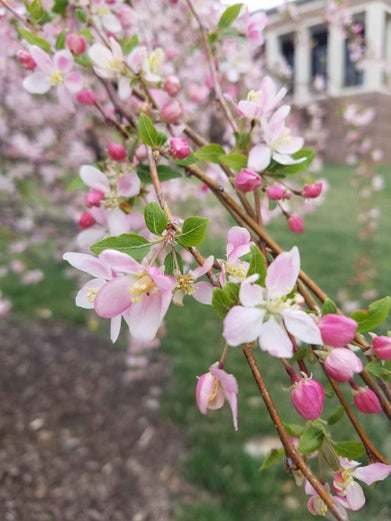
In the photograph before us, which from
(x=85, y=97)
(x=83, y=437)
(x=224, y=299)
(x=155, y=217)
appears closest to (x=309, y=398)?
(x=224, y=299)

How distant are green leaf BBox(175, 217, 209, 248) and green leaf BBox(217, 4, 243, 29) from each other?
682 mm

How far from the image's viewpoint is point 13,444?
7.49 feet

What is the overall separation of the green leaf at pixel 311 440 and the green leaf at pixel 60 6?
1058 millimetres

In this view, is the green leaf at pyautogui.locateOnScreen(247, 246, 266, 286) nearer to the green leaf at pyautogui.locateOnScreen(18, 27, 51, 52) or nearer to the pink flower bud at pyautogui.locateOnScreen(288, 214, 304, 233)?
the pink flower bud at pyautogui.locateOnScreen(288, 214, 304, 233)

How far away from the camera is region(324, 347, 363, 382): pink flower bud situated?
1.79ft

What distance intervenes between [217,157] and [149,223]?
0.32 meters

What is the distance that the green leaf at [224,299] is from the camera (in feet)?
1.73

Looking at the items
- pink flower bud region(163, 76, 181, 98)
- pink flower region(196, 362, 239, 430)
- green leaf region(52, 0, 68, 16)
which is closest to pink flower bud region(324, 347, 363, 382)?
pink flower region(196, 362, 239, 430)

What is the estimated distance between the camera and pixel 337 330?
1.76 feet

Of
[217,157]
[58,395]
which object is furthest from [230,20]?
[58,395]

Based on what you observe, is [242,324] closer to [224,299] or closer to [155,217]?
[224,299]

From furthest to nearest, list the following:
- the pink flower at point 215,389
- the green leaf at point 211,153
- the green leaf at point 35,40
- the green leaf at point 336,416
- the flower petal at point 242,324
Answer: the green leaf at point 35,40 → the green leaf at point 211,153 → the green leaf at point 336,416 → the pink flower at point 215,389 → the flower petal at point 242,324

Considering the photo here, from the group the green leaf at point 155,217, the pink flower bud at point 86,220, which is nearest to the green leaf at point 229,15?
the pink flower bud at point 86,220

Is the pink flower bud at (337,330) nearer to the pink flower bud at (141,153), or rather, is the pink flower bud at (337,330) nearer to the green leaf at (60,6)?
the pink flower bud at (141,153)
